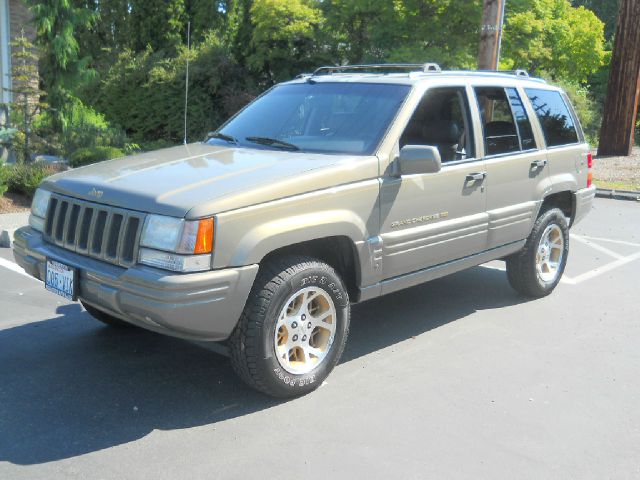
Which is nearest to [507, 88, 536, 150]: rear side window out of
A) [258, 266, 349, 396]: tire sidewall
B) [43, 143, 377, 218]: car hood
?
[43, 143, 377, 218]: car hood

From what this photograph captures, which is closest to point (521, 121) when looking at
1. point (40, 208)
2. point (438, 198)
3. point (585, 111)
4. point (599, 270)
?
point (438, 198)

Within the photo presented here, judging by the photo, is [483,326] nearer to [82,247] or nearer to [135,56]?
[82,247]

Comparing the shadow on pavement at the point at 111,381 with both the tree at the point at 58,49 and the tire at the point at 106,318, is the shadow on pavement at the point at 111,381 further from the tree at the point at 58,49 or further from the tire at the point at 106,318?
the tree at the point at 58,49

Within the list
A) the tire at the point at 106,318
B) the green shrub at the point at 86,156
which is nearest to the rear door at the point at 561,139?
the tire at the point at 106,318

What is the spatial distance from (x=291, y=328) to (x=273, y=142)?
4.82ft

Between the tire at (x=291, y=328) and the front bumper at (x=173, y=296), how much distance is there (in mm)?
144

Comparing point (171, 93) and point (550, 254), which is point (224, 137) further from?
point (171, 93)

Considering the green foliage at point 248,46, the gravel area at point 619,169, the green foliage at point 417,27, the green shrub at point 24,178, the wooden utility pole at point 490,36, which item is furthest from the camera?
the green foliage at point 248,46

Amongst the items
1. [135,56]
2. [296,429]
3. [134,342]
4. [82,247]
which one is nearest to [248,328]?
[296,429]

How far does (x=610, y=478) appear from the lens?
3.55m

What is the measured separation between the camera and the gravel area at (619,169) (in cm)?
1587

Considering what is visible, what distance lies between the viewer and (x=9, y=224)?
28.8 feet

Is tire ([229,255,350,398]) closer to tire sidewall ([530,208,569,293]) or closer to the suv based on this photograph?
the suv

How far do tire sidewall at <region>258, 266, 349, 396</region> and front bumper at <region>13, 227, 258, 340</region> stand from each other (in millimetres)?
229
